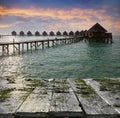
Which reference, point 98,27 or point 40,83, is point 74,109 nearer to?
point 40,83

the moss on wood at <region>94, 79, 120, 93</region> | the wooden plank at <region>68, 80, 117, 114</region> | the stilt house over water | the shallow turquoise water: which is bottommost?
the shallow turquoise water

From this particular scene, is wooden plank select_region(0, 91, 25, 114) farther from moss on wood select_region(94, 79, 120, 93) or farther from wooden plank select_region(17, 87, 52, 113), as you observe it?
moss on wood select_region(94, 79, 120, 93)

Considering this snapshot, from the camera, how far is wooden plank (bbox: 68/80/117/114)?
312 centimetres

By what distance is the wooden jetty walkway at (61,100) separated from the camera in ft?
10.0

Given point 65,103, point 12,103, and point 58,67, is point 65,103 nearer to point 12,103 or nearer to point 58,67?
point 12,103

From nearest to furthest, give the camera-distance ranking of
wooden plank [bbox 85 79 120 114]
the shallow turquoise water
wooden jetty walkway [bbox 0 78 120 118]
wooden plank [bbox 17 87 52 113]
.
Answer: wooden jetty walkway [bbox 0 78 120 118]
wooden plank [bbox 17 87 52 113]
wooden plank [bbox 85 79 120 114]
the shallow turquoise water

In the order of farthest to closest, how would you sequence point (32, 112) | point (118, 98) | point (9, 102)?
1. point (118, 98)
2. point (9, 102)
3. point (32, 112)

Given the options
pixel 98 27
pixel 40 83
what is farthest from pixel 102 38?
pixel 40 83

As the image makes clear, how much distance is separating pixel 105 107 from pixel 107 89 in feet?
3.69

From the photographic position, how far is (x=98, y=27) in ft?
239

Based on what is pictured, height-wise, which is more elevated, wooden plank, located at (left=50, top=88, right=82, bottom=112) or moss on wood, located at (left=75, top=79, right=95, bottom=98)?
moss on wood, located at (left=75, top=79, right=95, bottom=98)

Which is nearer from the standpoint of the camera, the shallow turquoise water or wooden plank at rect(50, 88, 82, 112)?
wooden plank at rect(50, 88, 82, 112)

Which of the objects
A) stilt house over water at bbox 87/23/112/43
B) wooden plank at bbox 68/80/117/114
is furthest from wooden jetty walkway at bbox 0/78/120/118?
stilt house over water at bbox 87/23/112/43

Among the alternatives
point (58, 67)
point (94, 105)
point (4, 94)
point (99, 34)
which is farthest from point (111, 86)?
point (99, 34)
